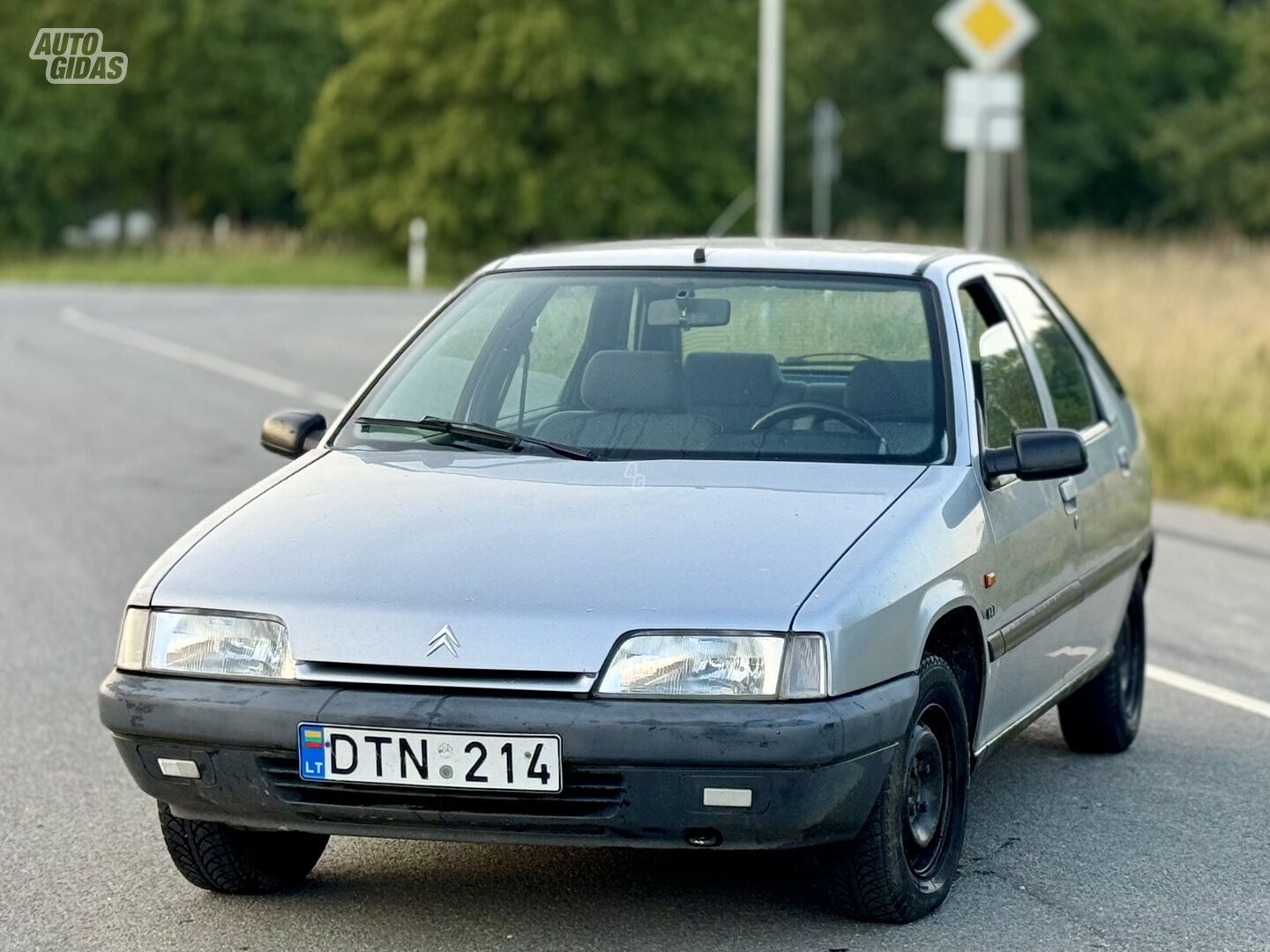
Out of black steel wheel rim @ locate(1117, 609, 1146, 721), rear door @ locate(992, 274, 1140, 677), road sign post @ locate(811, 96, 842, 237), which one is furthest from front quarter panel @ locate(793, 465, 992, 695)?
road sign post @ locate(811, 96, 842, 237)

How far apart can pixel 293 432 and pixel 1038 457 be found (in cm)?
190

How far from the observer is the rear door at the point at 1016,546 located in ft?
17.7

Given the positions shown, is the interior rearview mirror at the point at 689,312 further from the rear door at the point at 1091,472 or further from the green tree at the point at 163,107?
the green tree at the point at 163,107

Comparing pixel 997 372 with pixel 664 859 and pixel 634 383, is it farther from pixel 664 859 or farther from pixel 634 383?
pixel 664 859

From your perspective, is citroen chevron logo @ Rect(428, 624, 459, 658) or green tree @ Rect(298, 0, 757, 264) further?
green tree @ Rect(298, 0, 757, 264)

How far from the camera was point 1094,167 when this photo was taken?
68.0m

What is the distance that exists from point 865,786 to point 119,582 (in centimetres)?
579

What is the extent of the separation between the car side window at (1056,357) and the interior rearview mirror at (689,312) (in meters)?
1.02

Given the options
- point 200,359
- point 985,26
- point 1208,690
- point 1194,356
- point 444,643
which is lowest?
point 200,359

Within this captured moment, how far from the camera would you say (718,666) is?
4410mm

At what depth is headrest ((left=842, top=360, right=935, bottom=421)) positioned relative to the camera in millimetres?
5473

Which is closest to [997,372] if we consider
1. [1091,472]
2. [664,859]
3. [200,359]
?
[1091,472]

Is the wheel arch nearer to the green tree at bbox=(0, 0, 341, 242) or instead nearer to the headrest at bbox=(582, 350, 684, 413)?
the headrest at bbox=(582, 350, 684, 413)

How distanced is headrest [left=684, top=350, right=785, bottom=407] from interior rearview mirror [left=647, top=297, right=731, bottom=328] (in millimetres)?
113
